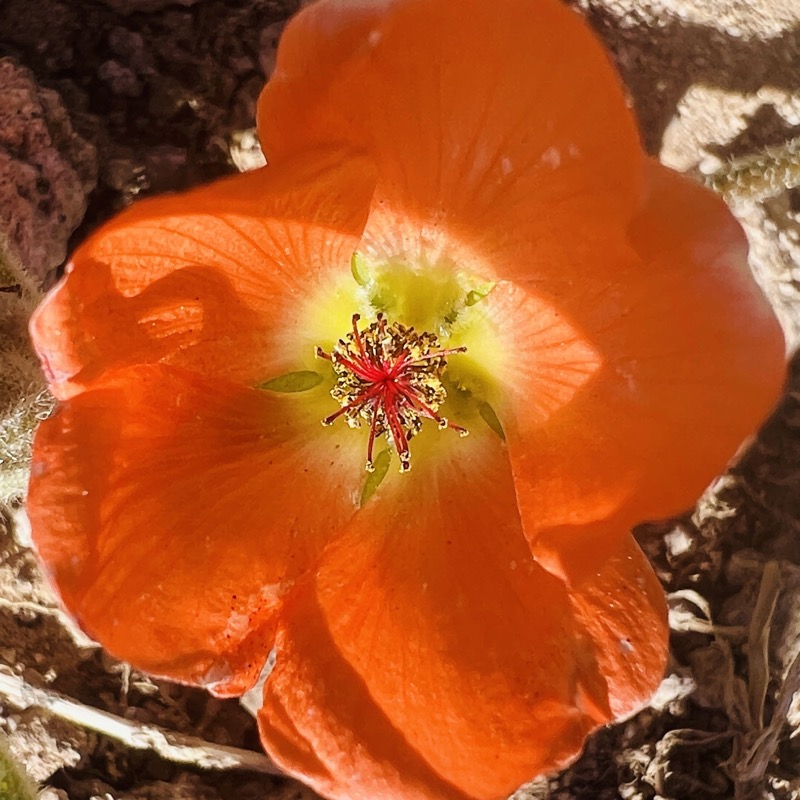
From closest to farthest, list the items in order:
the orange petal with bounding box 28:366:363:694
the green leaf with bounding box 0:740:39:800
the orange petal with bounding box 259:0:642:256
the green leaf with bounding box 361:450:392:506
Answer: the orange petal with bounding box 259:0:642:256 < the orange petal with bounding box 28:366:363:694 < the green leaf with bounding box 361:450:392:506 < the green leaf with bounding box 0:740:39:800

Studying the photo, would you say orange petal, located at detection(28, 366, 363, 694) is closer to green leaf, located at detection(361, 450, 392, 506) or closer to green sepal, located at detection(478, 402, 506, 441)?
green leaf, located at detection(361, 450, 392, 506)

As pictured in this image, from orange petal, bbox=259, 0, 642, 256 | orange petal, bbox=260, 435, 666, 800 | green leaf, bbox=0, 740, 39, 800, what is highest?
orange petal, bbox=259, 0, 642, 256

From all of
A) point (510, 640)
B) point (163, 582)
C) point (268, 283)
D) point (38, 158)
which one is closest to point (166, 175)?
point (38, 158)

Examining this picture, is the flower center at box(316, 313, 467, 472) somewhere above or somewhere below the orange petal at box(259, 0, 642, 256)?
below

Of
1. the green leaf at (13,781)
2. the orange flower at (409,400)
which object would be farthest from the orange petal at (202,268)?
the green leaf at (13,781)

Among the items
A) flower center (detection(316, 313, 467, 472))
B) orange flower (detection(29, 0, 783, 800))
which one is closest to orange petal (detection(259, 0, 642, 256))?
orange flower (detection(29, 0, 783, 800))

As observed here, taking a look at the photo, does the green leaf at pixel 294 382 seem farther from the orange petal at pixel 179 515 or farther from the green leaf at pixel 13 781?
the green leaf at pixel 13 781
